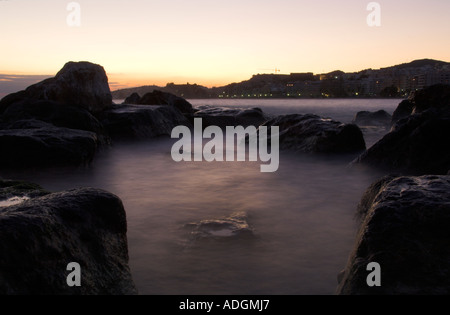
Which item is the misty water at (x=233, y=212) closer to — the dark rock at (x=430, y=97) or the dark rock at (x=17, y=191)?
the dark rock at (x=17, y=191)

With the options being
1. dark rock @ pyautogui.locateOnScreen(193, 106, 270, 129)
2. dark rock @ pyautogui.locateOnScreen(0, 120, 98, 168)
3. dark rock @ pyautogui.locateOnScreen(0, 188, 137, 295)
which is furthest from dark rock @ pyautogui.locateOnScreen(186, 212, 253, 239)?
dark rock @ pyautogui.locateOnScreen(193, 106, 270, 129)

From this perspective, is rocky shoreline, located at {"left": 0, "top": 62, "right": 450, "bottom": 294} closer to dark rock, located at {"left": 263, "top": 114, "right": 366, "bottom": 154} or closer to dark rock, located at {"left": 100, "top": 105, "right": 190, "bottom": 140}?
dark rock, located at {"left": 263, "top": 114, "right": 366, "bottom": 154}

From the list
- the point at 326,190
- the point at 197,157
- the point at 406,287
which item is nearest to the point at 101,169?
the point at 197,157

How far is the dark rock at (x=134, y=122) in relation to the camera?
11.6 metres

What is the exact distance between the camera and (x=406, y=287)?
6.99 feet

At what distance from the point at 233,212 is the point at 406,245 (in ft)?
8.20

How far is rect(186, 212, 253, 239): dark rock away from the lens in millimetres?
3688

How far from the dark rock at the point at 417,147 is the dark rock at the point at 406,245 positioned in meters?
3.06

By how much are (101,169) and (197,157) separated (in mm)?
2464

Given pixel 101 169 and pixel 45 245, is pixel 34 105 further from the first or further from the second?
pixel 45 245

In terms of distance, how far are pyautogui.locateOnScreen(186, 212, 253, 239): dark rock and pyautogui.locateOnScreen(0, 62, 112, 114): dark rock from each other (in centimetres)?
777

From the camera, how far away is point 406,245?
2340 mm

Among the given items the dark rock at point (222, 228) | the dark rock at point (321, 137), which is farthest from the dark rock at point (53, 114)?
the dark rock at point (222, 228)

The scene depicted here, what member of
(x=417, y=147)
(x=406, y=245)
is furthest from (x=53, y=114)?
(x=406, y=245)
